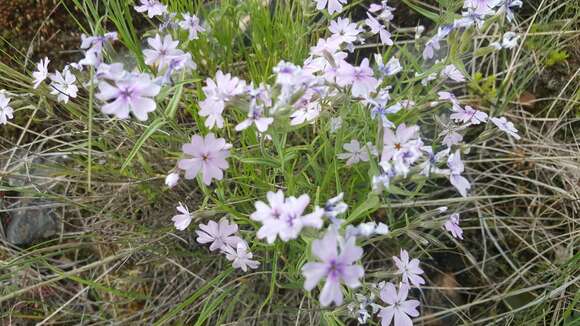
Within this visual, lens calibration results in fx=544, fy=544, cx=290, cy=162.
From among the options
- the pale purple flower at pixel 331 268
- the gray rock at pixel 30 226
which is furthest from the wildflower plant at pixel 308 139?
the gray rock at pixel 30 226

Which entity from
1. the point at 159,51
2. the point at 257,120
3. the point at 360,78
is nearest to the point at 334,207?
the point at 257,120

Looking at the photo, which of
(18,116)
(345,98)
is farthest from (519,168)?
(18,116)

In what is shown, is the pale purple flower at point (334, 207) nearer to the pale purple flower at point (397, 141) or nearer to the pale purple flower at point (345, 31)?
the pale purple flower at point (397, 141)

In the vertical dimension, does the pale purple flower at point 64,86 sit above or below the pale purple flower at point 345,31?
below

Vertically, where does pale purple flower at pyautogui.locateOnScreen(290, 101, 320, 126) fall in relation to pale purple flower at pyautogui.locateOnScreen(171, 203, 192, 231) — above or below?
above

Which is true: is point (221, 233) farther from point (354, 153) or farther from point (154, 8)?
point (154, 8)

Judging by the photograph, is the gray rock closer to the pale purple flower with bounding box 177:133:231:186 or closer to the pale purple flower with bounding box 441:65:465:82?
the pale purple flower with bounding box 177:133:231:186

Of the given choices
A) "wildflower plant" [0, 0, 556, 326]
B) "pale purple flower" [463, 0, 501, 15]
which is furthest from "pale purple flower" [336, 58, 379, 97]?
"pale purple flower" [463, 0, 501, 15]
